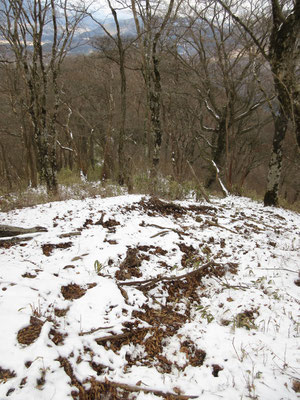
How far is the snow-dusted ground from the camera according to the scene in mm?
1558

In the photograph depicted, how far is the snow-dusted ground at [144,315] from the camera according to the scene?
1558mm

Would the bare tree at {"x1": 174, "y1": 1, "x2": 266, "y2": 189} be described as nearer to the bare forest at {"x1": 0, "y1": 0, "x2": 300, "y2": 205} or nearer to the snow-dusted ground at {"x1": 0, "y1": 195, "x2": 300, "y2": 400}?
the bare forest at {"x1": 0, "y1": 0, "x2": 300, "y2": 205}

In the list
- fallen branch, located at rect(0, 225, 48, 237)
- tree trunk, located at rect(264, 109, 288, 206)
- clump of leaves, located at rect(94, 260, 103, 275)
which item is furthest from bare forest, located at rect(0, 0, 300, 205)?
clump of leaves, located at rect(94, 260, 103, 275)

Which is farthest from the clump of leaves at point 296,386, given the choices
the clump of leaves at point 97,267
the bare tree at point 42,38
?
the bare tree at point 42,38

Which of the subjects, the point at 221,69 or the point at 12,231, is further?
the point at 221,69

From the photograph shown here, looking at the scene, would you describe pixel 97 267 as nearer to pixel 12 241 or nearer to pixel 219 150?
pixel 12 241

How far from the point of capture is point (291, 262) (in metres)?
3.48

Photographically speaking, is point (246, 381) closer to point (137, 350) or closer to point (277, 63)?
point (137, 350)

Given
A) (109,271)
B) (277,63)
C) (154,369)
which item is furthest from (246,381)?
(277,63)

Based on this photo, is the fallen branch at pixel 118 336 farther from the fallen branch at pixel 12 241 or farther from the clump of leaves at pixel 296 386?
the fallen branch at pixel 12 241

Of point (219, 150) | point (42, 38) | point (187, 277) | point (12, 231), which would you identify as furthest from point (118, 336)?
point (219, 150)

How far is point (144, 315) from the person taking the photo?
2.27 meters


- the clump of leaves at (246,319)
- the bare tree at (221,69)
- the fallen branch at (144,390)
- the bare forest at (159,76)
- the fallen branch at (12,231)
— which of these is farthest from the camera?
the bare tree at (221,69)

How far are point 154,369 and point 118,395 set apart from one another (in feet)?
1.12
